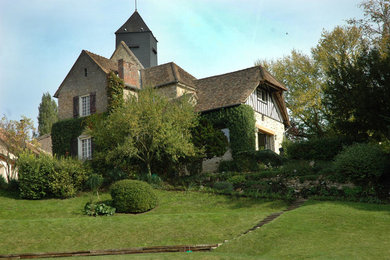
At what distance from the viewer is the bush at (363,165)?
58.9 ft

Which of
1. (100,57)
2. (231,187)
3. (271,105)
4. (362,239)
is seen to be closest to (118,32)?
(100,57)

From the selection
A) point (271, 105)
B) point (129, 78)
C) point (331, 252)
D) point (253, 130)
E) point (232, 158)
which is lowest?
point (331, 252)

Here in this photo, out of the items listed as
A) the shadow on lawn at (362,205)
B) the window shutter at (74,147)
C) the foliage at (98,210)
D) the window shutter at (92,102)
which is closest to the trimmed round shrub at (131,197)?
the foliage at (98,210)

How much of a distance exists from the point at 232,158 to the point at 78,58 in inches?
518

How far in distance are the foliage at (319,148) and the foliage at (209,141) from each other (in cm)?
407

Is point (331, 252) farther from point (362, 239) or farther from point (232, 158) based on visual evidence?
point (232, 158)

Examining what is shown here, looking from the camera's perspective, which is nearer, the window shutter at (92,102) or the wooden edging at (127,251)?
the wooden edging at (127,251)

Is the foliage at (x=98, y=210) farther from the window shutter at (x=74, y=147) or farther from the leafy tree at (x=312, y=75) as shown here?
the leafy tree at (x=312, y=75)

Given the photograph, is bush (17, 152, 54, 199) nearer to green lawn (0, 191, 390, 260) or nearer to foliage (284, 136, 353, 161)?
green lawn (0, 191, 390, 260)

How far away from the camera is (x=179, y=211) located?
728 inches

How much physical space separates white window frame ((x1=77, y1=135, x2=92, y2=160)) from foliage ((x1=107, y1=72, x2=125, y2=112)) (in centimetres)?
264

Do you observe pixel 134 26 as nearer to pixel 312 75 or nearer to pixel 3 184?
pixel 312 75

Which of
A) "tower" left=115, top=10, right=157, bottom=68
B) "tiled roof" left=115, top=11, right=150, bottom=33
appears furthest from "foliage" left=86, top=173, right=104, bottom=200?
"tiled roof" left=115, top=11, right=150, bottom=33

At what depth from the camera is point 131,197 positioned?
60.5 feet
